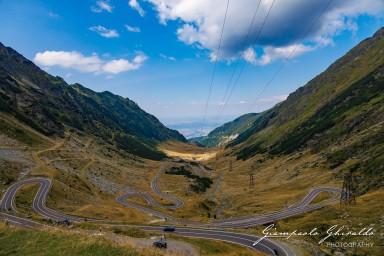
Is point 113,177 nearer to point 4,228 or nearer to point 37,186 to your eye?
point 37,186

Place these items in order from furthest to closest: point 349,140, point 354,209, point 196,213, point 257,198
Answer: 1. point 349,140
2. point 257,198
3. point 196,213
4. point 354,209

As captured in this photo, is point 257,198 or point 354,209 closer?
point 354,209

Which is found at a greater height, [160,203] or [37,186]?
[37,186]

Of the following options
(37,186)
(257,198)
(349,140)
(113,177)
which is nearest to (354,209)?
(257,198)

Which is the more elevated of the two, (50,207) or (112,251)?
(112,251)

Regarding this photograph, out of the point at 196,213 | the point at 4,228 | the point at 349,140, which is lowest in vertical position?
the point at 196,213

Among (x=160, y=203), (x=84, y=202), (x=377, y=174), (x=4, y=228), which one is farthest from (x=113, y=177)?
(x=4, y=228)

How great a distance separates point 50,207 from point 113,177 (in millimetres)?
93589

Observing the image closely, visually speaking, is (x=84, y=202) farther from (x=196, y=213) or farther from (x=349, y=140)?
(x=349, y=140)

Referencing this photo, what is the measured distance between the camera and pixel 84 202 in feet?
411

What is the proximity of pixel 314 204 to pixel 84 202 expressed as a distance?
9416cm

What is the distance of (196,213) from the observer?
139 m

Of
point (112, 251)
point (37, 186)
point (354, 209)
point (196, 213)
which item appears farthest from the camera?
point (196, 213)

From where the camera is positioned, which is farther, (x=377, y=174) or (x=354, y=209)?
(x=377, y=174)
